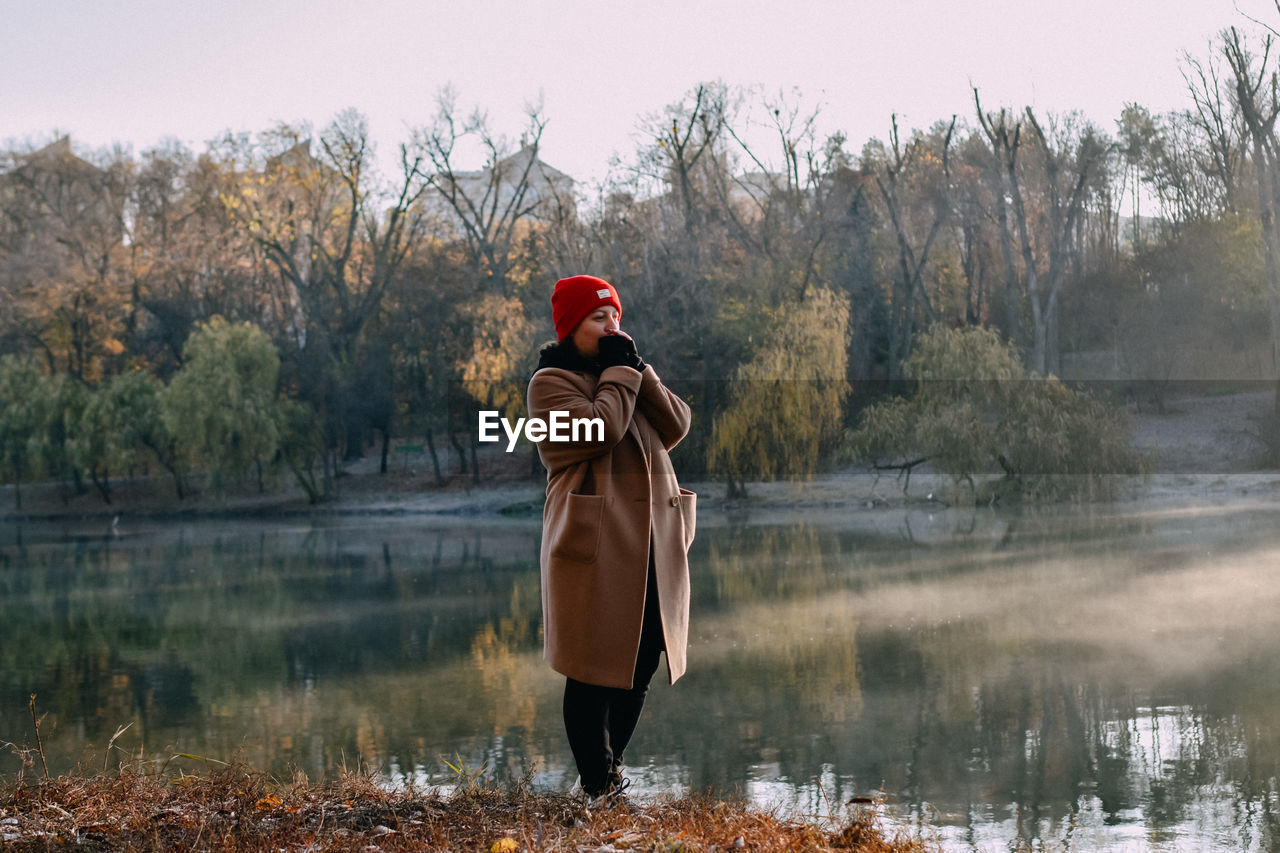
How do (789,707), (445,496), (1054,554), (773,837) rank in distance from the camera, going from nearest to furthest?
(773,837) < (789,707) < (1054,554) < (445,496)

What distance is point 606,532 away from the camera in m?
2.92

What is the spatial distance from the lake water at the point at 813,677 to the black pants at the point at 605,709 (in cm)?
133

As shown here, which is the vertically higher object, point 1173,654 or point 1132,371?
point 1132,371

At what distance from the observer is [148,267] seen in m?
29.2

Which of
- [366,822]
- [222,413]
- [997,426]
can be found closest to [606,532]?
[366,822]

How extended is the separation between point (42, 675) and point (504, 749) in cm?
468

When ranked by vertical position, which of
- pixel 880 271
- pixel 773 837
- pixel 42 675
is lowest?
pixel 42 675

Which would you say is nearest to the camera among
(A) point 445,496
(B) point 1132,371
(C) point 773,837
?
(C) point 773,837

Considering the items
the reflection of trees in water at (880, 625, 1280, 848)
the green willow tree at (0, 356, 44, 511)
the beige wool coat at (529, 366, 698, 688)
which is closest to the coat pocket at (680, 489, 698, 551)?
the beige wool coat at (529, 366, 698, 688)

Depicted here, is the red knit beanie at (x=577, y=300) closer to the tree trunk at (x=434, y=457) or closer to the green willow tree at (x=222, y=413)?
the green willow tree at (x=222, y=413)

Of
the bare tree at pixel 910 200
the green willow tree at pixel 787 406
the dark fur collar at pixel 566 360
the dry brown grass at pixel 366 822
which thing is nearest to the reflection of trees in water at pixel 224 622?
the dry brown grass at pixel 366 822

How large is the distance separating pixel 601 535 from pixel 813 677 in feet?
13.6

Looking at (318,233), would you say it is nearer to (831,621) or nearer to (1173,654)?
(831,621)

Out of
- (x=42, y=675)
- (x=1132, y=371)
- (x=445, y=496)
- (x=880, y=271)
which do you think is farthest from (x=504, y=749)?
(x=1132, y=371)
